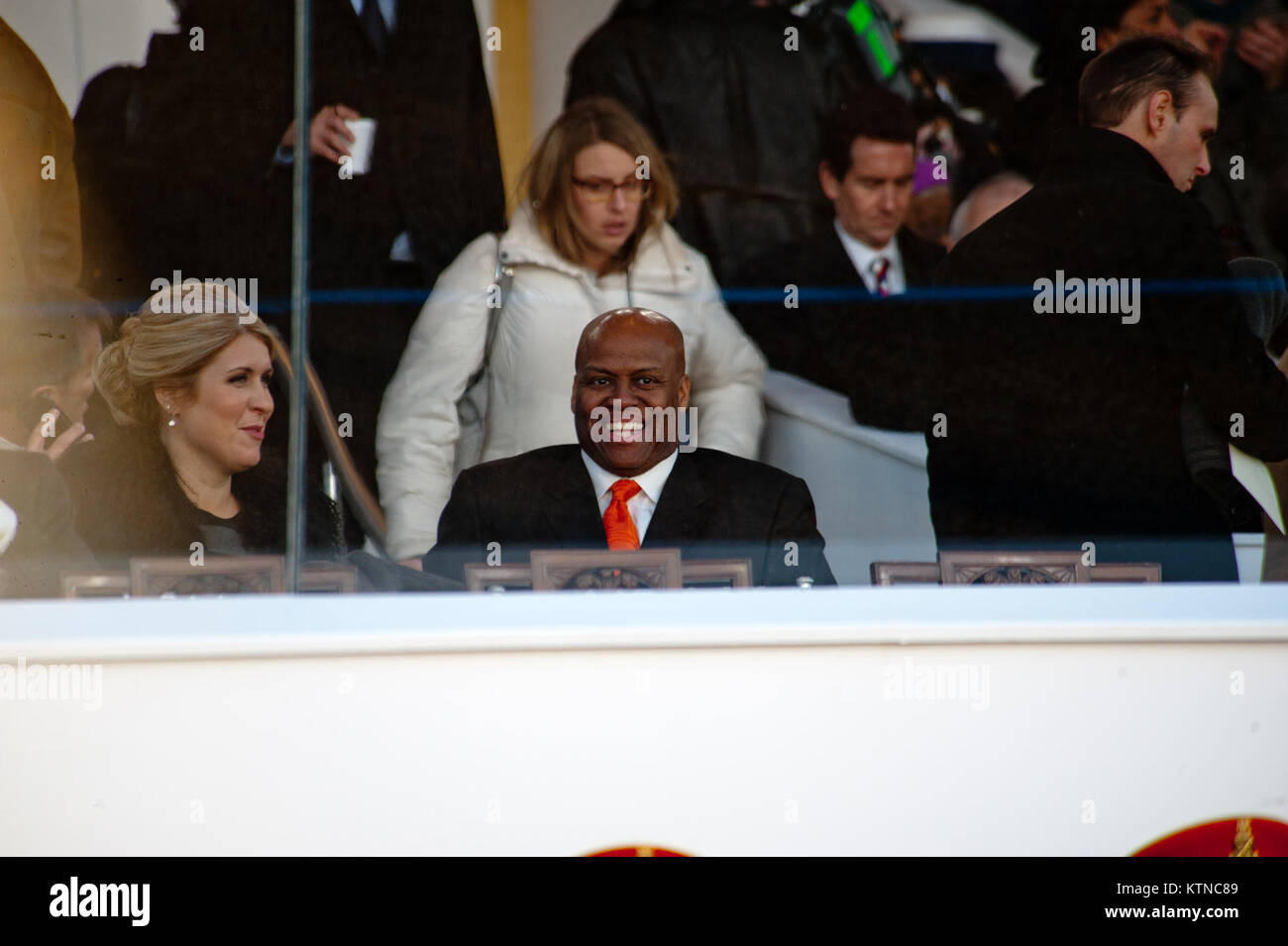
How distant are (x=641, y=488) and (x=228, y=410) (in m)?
0.82

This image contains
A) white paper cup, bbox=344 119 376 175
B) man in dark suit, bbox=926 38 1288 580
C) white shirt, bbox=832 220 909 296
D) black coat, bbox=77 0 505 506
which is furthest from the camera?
white shirt, bbox=832 220 909 296

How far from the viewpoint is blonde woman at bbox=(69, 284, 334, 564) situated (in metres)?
2.46

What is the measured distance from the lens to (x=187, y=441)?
2562 mm

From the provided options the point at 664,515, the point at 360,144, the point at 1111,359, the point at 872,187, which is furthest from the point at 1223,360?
the point at 360,144

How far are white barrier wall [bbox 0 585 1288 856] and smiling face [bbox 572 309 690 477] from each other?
748mm

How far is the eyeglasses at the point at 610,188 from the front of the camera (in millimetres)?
2857

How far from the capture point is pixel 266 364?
8.37 ft

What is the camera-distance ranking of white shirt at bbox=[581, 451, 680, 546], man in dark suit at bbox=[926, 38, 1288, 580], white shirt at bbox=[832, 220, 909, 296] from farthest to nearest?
white shirt at bbox=[832, 220, 909, 296] → man in dark suit at bbox=[926, 38, 1288, 580] → white shirt at bbox=[581, 451, 680, 546]

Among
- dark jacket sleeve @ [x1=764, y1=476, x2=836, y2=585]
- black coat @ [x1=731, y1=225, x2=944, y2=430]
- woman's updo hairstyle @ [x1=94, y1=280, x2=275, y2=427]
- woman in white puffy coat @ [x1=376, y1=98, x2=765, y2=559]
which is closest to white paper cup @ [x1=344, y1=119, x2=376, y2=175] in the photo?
woman in white puffy coat @ [x1=376, y1=98, x2=765, y2=559]

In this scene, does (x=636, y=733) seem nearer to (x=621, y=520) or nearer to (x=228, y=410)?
(x=621, y=520)

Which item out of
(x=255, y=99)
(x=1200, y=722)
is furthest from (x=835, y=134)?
(x=1200, y=722)

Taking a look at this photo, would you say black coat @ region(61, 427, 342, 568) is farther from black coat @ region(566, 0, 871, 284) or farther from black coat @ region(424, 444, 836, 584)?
black coat @ region(566, 0, 871, 284)

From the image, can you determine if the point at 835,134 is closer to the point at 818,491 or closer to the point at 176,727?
the point at 818,491

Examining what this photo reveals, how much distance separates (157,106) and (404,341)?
69cm
